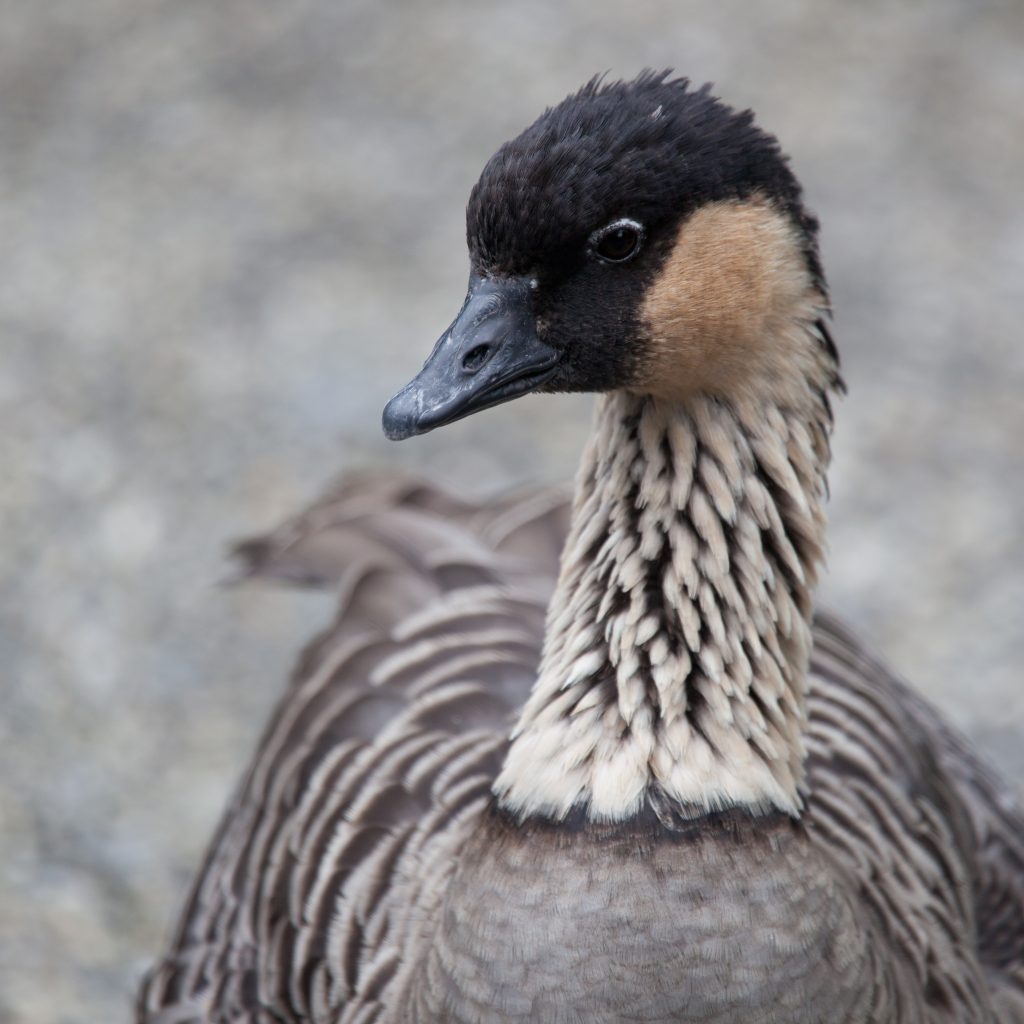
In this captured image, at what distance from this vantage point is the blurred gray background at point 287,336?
4164mm

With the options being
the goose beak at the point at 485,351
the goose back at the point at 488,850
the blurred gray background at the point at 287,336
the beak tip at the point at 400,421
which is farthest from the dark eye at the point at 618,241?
the blurred gray background at the point at 287,336

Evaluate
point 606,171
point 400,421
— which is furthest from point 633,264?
point 400,421

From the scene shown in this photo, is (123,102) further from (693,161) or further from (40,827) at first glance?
(693,161)

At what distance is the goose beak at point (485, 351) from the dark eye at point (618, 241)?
0.12m

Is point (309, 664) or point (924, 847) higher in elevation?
point (309, 664)

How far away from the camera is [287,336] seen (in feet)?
17.7

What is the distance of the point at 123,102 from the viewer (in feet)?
21.0

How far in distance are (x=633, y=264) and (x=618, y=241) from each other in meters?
0.04

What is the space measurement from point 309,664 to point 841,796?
1.16m

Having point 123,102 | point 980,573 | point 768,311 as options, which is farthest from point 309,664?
point 123,102

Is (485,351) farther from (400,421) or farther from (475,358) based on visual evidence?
(400,421)

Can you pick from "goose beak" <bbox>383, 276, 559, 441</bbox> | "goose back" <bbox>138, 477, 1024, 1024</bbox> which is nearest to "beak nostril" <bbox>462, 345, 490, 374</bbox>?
"goose beak" <bbox>383, 276, 559, 441</bbox>

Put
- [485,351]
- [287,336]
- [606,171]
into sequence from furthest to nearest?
[287,336] < [485,351] < [606,171]

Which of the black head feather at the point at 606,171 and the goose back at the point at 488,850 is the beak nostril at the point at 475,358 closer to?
the black head feather at the point at 606,171
